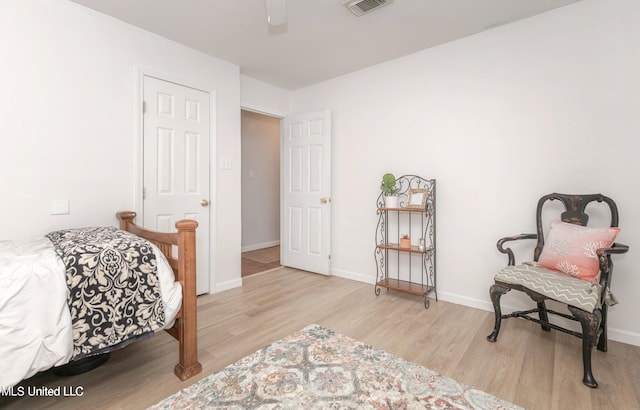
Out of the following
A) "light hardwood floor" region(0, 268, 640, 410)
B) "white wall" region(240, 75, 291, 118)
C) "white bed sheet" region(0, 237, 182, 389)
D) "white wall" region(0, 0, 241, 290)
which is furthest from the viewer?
"white wall" region(240, 75, 291, 118)

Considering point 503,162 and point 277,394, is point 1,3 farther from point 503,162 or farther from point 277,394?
point 503,162

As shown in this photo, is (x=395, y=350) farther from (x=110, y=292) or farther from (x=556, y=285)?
(x=110, y=292)

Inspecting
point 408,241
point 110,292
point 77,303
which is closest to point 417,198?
point 408,241

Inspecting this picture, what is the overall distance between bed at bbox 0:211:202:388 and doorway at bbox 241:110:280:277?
3168mm

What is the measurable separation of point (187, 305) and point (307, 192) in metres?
2.36

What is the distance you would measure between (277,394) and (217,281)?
1.83 metres

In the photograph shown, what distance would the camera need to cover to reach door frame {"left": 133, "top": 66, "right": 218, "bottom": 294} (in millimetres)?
2566

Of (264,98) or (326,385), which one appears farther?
(264,98)

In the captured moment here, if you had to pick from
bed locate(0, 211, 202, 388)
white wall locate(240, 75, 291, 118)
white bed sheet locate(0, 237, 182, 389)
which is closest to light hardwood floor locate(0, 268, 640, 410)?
bed locate(0, 211, 202, 388)

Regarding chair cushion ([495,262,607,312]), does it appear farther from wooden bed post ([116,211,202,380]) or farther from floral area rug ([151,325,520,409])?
wooden bed post ([116,211,202,380])

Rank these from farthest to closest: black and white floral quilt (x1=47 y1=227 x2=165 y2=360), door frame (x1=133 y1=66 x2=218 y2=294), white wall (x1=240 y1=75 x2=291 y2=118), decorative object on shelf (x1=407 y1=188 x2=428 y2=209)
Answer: white wall (x1=240 y1=75 x2=291 y2=118)
decorative object on shelf (x1=407 y1=188 x2=428 y2=209)
door frame (x1=133 y1=66 x2=218 y2=294)
black and white floral quilt (x1=47 y1=227 x2=165 y2=360)

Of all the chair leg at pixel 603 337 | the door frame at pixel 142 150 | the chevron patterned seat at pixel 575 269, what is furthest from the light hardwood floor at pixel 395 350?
the door frame at pixel 142 150

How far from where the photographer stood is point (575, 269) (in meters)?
1.94

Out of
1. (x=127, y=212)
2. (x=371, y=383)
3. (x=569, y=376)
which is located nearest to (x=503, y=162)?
(x=569, y=376)
